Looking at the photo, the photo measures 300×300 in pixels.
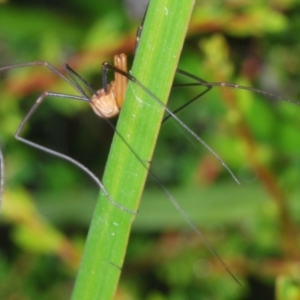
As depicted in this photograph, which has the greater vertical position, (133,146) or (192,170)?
(192,170)

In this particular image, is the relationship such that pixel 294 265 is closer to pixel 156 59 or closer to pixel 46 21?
pixel 156 59

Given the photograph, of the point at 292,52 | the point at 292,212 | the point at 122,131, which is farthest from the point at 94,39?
the point at 122,131

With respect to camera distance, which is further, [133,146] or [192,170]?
[192,170]

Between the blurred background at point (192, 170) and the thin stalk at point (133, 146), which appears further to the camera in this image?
the blurred background at point (192, 170)

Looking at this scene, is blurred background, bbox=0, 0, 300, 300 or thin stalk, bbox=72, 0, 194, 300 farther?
blurred background, bbox=0, 0, 300, 300
